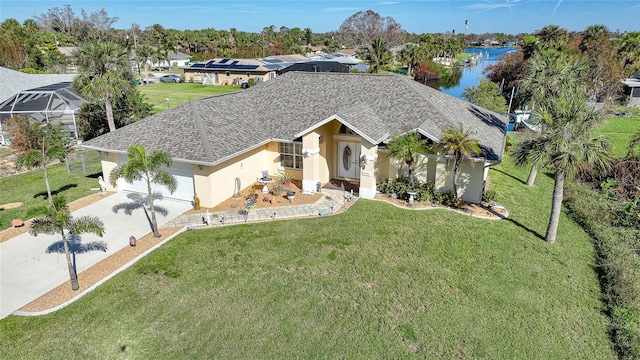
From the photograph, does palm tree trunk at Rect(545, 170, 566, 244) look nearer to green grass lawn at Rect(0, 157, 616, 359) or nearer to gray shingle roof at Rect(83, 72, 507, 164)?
green grass lawn at Rect(0, 157, 616, 359)

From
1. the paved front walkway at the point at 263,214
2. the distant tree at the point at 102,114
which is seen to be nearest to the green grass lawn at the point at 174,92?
the distant tree at the point at 102,114

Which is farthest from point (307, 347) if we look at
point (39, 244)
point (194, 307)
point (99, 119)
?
point (99, 119)

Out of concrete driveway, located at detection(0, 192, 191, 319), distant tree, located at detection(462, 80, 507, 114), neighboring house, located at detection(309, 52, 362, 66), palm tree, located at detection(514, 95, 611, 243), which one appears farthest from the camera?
neighboring house, located at detection(309, 52, 362, 66)

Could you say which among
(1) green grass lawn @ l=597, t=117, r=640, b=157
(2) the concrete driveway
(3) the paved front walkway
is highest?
(1) green grass lawn @ l=597, t=117, r=640, b=157

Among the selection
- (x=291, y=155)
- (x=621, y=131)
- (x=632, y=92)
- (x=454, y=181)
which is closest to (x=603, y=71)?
(x=632, y=92)

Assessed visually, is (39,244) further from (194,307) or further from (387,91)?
(387,91)

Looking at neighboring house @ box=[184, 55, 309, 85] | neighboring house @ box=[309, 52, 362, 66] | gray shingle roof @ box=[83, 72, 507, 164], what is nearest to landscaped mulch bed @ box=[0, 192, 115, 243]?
gray shingle roof @ box=[83, 72, 507, 164]

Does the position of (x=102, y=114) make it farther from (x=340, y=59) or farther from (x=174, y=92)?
(x=340, y=59)

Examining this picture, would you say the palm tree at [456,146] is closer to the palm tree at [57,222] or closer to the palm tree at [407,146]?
the palm tree at [407,146]
